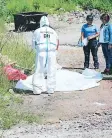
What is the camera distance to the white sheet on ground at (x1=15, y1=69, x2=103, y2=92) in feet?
40.0

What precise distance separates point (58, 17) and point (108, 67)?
14076mm

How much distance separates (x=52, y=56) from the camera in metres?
11.7

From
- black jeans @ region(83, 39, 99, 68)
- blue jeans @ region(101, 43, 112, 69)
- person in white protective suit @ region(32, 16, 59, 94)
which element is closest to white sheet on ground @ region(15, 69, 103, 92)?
person in white protective suit @ region(32, 16, 59, 94)

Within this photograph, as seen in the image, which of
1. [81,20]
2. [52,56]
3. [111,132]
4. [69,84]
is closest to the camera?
[111,132]

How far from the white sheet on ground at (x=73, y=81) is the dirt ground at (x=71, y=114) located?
0.72ft

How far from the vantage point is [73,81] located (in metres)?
12.9

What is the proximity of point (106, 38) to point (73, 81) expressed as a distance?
4.71ft

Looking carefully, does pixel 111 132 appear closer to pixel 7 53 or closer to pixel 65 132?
pixel 65 132

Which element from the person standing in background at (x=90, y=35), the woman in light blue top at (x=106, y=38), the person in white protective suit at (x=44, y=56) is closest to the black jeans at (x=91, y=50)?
the person standing in background at (x=90, y=35)

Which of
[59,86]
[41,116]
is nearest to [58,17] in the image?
[59,86]

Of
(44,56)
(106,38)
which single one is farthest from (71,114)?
(106,38)

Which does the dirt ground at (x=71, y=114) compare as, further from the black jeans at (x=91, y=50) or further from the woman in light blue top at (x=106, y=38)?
the black jeans at (x=91, y=50)

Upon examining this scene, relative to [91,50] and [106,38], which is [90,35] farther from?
[106,38]

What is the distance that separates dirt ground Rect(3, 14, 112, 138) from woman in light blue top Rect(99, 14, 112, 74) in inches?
31.2
